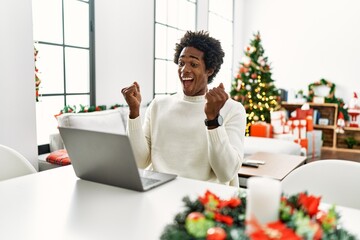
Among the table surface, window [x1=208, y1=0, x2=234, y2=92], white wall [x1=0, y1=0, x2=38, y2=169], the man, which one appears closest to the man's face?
the man

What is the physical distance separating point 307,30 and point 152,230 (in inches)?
256

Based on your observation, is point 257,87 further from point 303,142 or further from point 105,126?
point 105,126

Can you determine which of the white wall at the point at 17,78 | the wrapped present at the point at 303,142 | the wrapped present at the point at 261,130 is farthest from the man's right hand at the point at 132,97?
the wrapped present at the point at 303,142

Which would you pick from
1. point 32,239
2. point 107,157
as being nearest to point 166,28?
point 107,157

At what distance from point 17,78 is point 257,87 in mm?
3697

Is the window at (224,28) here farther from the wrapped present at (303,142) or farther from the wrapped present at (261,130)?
the wrapped present at (303,142)

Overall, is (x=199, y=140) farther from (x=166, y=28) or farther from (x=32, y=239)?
(x=166, y=28)

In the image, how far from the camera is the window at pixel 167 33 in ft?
15.9

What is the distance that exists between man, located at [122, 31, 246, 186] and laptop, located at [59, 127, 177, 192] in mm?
328

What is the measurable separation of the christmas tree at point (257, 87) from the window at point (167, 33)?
106 cm

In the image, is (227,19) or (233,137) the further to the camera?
(227,19)

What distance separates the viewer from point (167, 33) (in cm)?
505

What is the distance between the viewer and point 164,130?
1.66 m

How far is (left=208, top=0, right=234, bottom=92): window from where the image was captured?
6.26 m
